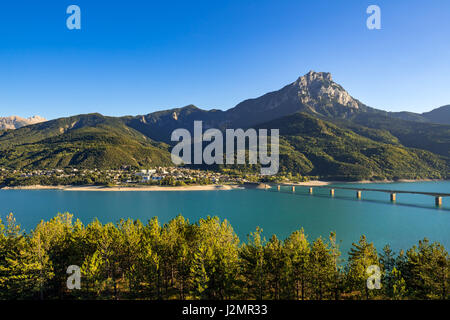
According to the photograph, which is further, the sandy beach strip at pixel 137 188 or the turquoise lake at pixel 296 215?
the sandy beach strip at pixel 137 188

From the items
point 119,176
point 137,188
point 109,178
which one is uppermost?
point 119,176

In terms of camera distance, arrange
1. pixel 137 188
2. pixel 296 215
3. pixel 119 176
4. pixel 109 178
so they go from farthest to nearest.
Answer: pixel 119 176 → pixel 109 178 → pixel 137 188 → pixel 296 215

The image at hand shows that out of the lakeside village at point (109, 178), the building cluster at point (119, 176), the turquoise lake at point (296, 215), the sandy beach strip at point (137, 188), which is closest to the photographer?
the turquoise lake at point (296, 215)

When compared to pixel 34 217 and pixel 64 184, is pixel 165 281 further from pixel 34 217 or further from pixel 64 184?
pixel 64 184

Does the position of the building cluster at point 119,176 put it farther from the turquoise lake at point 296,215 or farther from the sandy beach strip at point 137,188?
the turquoise lake at point 296,215

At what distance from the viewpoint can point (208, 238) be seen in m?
26.7

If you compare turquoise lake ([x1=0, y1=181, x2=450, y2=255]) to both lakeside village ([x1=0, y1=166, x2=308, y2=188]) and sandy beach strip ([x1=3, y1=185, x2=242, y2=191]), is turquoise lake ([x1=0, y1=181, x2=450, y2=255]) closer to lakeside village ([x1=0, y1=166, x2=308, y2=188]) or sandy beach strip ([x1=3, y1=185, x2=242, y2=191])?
sandy beach strip ([x1=3, y1=185, x2=242, y2=191])

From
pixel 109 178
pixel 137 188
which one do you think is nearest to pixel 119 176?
pixel 109 178

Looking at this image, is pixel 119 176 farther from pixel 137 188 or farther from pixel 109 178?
pixel 137 188

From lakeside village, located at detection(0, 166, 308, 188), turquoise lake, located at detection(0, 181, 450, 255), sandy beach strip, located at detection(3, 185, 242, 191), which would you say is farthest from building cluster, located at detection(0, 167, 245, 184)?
turquoise lake, located at detection(0, 181, 450, 255)

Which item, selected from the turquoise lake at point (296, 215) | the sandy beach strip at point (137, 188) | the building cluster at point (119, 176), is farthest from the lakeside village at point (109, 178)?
the turquoise lake at point (296, 215)

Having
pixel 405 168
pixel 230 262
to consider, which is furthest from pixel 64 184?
pixel 405 168
